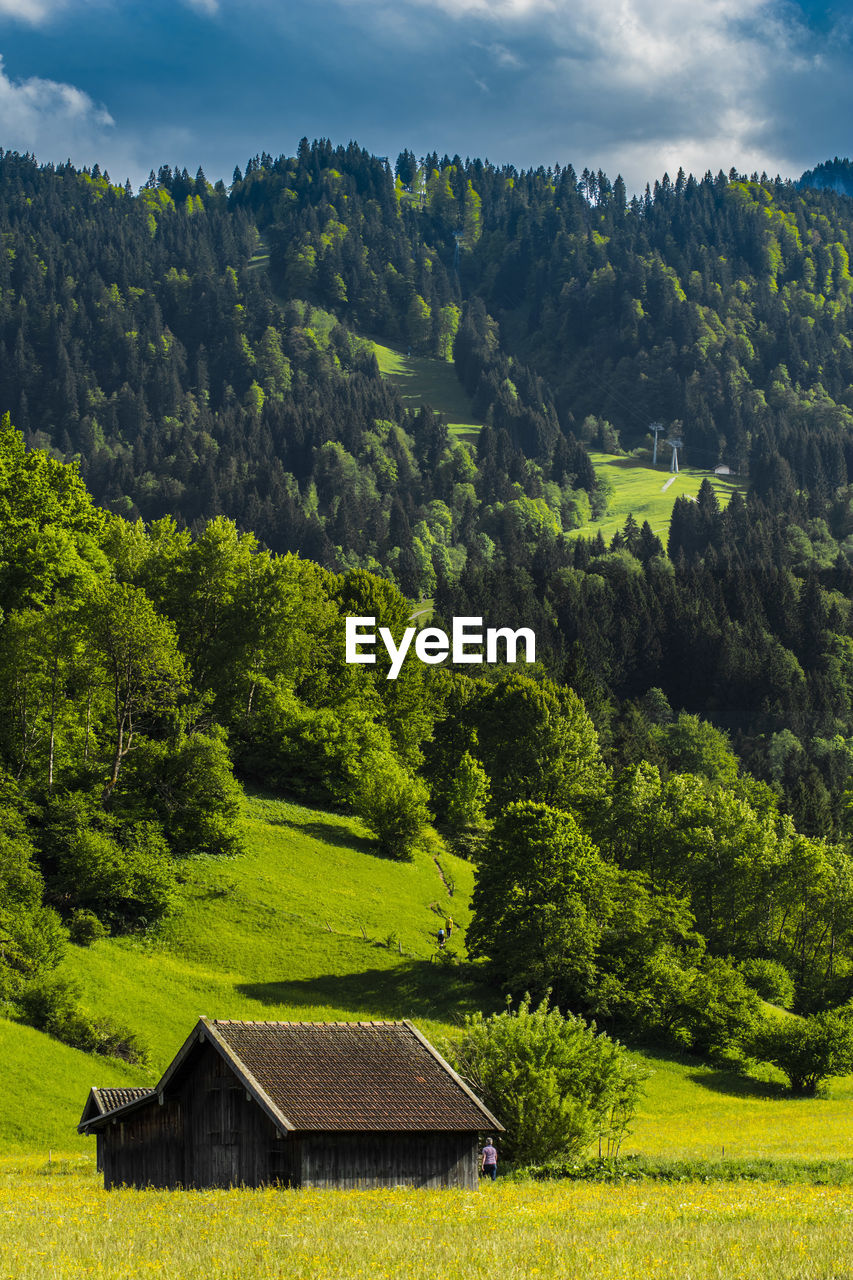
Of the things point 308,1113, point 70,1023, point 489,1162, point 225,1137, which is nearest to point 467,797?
point 70,1023

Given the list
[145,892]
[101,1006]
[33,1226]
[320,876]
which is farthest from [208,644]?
[33,1226]

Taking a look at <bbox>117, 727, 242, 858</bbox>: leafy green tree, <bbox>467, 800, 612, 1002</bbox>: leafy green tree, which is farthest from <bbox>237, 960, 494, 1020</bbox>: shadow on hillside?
<bbox>117, 727, 242, 858</bbox>: leafy green tree

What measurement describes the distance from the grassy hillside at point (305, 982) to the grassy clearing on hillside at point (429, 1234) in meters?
15.0

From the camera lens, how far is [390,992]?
69875 millimetres

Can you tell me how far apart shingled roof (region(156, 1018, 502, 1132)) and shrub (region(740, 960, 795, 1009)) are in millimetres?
52382

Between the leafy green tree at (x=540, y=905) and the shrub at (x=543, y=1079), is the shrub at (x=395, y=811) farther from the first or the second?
the shrub at (x=543, y=1079)

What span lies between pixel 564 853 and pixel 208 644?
1206 inches

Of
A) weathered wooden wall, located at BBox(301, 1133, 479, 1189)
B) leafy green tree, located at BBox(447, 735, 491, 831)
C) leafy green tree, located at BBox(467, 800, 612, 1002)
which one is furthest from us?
leafy green tree, located at BBox(447, 735, 491, 831)

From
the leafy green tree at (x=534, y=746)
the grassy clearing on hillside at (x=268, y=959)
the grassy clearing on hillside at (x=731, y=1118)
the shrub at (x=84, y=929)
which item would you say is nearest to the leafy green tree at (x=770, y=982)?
the grassy clearing on hillside at (x=731, y=1118)

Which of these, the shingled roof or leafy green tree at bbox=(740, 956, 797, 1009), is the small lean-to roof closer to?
the shingled roof

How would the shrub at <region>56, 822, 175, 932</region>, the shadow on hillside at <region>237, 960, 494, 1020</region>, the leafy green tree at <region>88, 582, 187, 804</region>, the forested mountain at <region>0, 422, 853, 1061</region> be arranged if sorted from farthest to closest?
the leafy green tree at <region>88, 582, 187, 804</region> → the forested mountain at <region>0, 422, 853, 1061</region> → the shrub at <region>56, 822, 175, 932</region> → the shadow on hillside at <region>237, 960, 494, 1020</region>

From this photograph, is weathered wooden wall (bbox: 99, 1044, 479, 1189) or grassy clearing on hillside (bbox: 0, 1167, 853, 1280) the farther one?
weathered wooden wall (bbox: 99, 1044, 479, 1189)

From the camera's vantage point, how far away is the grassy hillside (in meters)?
53.2

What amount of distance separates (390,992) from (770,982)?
28643 mm
